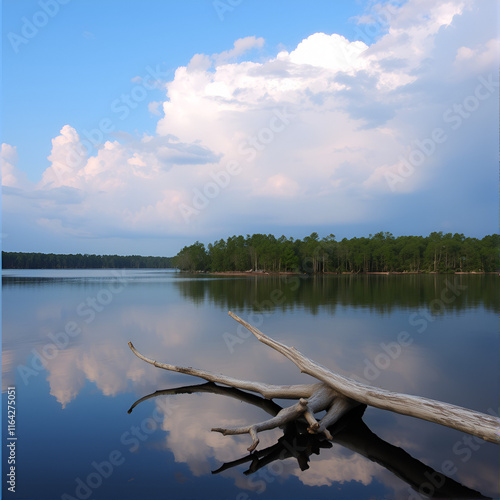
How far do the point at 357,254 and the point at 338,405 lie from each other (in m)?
110

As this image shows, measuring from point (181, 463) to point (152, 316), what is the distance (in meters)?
14.8

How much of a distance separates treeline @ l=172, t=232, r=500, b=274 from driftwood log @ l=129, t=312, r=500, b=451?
9904 centimetres

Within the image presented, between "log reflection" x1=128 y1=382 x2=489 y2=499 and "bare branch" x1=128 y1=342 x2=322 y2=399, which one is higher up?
"bare branch" x1=128 y1=342 x2=322 y2=399

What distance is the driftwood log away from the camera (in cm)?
495

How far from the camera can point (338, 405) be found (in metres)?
6.32
